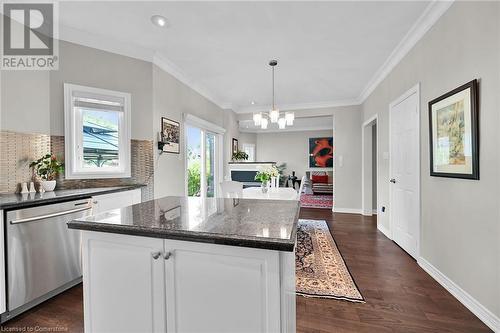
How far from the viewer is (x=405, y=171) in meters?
2.97

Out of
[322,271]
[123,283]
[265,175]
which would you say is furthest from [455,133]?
[123,283]

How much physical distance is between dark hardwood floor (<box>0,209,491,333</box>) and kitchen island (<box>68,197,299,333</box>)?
862 millimetres

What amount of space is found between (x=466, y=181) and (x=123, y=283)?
100 inches

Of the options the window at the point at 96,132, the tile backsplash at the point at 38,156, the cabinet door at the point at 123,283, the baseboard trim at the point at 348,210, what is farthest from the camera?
the baseboard trim at the point at 348,210

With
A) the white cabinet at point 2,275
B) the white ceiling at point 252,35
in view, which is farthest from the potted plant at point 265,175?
the white cabinet at point 2,275

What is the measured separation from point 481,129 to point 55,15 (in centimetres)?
402

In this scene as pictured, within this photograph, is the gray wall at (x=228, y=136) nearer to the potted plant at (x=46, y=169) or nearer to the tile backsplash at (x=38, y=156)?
the tile backsplash at (x=38, y=156)

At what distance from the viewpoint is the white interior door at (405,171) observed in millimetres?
2689

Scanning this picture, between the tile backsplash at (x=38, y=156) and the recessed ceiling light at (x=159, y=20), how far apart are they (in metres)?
1.43

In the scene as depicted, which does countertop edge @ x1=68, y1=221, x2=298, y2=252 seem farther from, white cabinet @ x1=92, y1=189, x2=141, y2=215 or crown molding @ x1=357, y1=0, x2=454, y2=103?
crown molding @ x1=357, y1=0, x2=454, y2=103

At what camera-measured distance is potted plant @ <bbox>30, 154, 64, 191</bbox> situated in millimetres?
2344

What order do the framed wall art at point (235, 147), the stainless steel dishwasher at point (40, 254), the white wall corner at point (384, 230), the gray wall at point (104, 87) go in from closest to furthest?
the stainless steel dishwasher at point (40, 254), the gray wall at point (104, 87), the white wall corner at point (384, 230), the framed wall art at point (235, 147)

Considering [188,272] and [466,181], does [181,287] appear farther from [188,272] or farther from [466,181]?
[466,181]

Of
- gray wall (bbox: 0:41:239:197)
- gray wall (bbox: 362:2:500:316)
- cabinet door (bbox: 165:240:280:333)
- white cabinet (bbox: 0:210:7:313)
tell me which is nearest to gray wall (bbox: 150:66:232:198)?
gray wall (bbox: 0:41:239:197)
